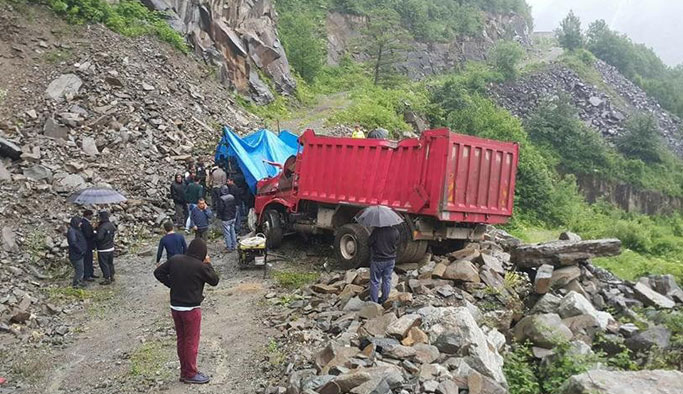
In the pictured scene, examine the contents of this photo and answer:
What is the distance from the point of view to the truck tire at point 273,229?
1159cm

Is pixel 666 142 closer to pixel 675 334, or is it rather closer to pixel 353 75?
pixel 353 75

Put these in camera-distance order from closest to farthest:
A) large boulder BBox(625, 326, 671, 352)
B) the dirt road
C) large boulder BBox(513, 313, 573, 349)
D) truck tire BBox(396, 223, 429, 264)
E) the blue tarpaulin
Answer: the dirt road, large boulder BBox(513, 313, 573, 349), large boulder BBox(625, 326, 671, 352), truck tire BBox(396, 223, 429, 264), the blue tarpaulin

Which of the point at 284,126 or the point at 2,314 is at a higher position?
the point at 284,126

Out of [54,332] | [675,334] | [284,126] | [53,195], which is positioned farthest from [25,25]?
[675,334]

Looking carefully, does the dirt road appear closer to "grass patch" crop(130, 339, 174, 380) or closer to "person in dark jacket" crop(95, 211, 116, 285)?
"grass patch" crop(130, 339, 174, 380)

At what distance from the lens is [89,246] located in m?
9.87

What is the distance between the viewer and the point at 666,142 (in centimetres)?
5350

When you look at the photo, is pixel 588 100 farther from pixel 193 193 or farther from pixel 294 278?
pixel 294 278

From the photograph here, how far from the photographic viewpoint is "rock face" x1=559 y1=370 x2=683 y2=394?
16.0ft

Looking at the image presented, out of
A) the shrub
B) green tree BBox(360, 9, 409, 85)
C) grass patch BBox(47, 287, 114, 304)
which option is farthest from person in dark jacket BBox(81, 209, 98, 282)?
green tree BBox(360, 9, 409, 85)

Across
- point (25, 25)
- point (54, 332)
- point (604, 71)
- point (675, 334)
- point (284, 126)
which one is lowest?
point (54, 332)

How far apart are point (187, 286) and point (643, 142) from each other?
49.9m

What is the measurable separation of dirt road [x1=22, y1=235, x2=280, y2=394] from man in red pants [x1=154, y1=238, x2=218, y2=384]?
20.7 inches

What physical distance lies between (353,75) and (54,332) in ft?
119
